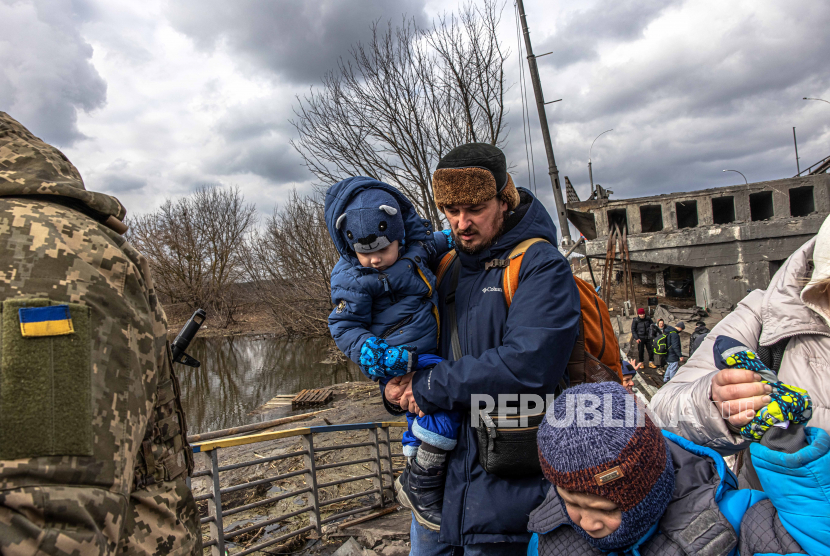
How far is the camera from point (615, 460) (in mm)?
1170

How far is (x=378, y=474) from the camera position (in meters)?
4.41

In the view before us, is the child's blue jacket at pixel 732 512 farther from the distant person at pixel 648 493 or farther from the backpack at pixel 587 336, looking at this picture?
the backpack at pixel 587 336

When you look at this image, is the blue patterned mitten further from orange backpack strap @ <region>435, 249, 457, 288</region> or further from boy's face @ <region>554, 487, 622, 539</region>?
orange backpack strap @ <region>435, 249, 457, 288</region>

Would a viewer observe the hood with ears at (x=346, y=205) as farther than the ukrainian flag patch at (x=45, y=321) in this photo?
Yes

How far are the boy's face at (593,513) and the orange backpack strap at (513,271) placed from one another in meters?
0.62

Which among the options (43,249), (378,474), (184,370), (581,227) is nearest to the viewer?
(43,249)

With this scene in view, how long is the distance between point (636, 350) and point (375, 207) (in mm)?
13594

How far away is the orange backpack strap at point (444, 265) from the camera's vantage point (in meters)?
1.92

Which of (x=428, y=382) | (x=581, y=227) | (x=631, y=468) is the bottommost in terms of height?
(x=631, y=468)

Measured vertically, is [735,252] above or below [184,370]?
above

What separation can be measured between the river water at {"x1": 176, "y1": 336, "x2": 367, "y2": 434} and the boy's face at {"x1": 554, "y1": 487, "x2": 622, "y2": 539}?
13.2m

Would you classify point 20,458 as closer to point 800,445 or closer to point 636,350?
point 800,445

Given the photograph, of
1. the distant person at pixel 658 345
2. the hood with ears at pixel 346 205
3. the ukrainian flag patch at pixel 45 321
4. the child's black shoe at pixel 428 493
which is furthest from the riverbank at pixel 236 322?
the ukrainian flag patch at pixel 45 321

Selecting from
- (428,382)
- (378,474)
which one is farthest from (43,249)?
(378,474)
